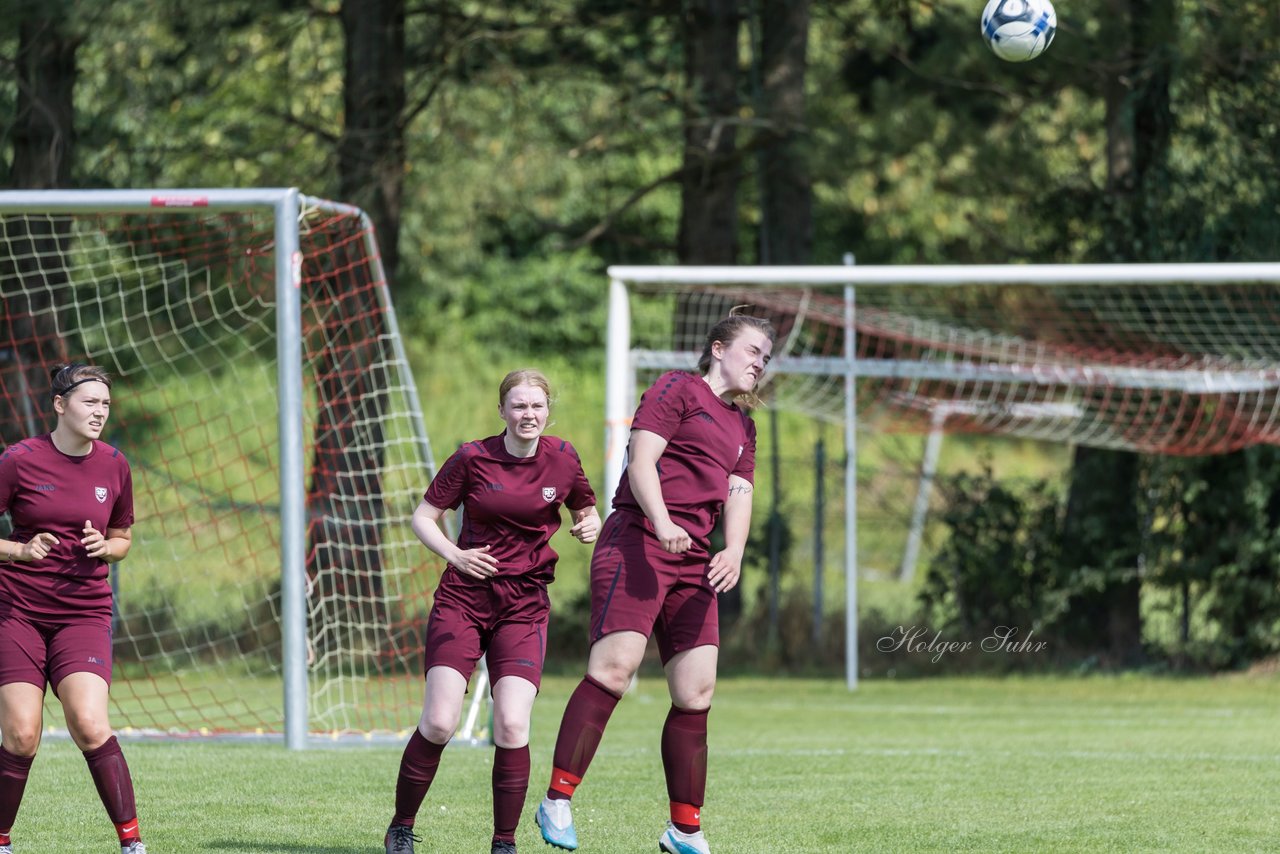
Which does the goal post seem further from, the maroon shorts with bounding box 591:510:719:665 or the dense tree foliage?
the maroon shorts with bounding box 591:510:719:665

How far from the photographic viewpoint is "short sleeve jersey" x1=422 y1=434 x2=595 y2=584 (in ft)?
17.6

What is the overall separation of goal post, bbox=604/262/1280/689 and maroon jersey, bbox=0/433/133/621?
20.8 feet

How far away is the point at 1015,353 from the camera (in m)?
13.7

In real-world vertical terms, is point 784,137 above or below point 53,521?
above

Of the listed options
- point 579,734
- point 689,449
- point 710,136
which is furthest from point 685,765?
point 710,136

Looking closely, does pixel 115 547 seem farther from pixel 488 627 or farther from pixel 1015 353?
pixel 1015 353

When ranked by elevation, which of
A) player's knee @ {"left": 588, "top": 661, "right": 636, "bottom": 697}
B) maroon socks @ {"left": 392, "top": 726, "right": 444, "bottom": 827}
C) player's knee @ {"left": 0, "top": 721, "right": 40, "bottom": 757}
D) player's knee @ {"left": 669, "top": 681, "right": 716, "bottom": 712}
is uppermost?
player's knee @ {"left": 588, "top": 661, "right": 636, "bottom": 697}

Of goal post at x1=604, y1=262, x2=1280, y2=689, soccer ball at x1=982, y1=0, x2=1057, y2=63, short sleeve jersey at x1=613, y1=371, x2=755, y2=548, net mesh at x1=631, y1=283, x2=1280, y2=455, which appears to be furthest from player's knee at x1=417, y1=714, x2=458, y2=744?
net mesh at x1=631, y1=283, x2=1280, y2=455

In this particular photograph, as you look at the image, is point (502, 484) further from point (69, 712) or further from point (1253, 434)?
point (1253, 434)

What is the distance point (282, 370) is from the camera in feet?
28.7

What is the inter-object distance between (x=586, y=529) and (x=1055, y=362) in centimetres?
855

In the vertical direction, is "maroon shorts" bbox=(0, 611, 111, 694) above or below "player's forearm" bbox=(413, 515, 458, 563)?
below

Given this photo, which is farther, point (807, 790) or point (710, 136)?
point (710, 136)

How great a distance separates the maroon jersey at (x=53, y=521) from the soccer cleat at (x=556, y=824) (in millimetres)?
1588
